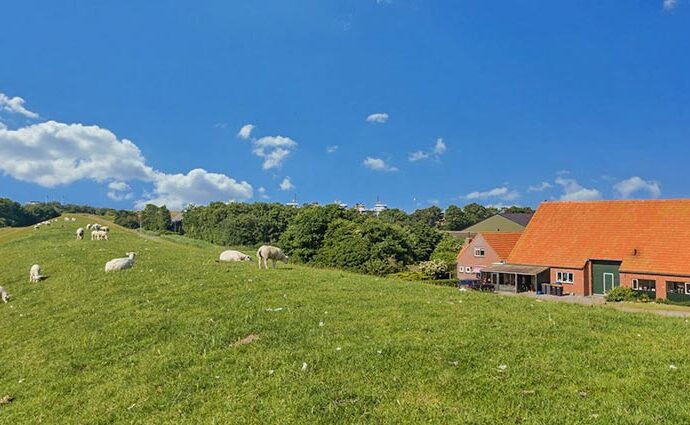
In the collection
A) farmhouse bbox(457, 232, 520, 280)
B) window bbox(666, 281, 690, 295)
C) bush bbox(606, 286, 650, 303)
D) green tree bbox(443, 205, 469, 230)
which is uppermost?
green tree bbox(443, 205, 469, 230)

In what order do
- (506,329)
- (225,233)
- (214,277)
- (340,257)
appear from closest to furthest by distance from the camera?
1. (506,329)
2. (214,277)
3. (340,257)
4. (225,233)

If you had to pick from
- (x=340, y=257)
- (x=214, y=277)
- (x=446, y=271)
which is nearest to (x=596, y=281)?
(x=446, y=271)

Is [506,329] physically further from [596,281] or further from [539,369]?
[596,281]

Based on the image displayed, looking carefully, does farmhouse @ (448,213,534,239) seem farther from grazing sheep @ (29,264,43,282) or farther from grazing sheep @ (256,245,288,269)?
grazing sheep @ (29,264,43,282)

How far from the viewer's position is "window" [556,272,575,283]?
49.2m

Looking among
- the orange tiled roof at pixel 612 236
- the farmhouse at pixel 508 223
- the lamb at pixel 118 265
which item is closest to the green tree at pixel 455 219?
the farmhouse at pixel 508 223

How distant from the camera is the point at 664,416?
6246 mm

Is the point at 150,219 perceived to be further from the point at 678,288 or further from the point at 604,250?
the point at 678,288

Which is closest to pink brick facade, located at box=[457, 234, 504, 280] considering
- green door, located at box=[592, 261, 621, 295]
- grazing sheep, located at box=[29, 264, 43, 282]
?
green door, located at box=[592, 261, 621, 295]

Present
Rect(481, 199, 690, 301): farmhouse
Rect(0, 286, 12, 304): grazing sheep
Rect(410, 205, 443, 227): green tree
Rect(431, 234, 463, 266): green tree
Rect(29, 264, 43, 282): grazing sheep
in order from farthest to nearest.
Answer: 1. Rect(410, 205, 443, 227): green tree
2. Rect(431, 234, 463, 266): green tree
3. Rect(481, 199, 690, 301): farmhouse
4. Rect(29, 264, 43, 282): grazing sheep
5. Rect(0, 286, 12, 304): grazing sheep

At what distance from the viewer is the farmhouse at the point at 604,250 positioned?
1697 inches

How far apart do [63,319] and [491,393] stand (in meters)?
13.1

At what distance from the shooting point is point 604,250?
48.1m

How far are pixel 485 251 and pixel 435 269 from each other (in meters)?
9.94
